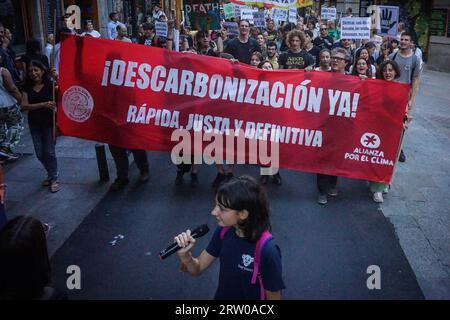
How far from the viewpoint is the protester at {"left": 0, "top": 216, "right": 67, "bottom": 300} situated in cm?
230

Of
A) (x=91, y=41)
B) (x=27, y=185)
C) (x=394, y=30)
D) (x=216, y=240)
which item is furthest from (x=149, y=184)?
(x=394, y=30)

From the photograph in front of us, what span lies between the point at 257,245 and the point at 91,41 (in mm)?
4232

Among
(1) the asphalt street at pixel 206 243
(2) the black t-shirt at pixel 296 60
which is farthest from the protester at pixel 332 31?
(1) the asphalt street at pixel 206 243

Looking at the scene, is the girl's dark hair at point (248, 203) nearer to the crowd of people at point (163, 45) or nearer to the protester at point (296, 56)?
the crowd of people at point (163, 45)

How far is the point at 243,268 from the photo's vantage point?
267 cm

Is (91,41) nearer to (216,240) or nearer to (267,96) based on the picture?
(267,96)

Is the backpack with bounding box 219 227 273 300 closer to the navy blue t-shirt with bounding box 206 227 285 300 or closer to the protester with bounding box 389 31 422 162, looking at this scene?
the navy blue t-shirt with bounding box 206 227 285 300

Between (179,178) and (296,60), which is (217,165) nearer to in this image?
(179,178)

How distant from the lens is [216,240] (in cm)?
286

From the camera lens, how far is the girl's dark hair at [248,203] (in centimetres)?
261

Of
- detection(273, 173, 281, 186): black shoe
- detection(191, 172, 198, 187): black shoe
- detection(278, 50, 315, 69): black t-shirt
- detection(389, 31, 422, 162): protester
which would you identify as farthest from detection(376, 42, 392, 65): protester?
detection(191, 172, 198, 187): black shoe

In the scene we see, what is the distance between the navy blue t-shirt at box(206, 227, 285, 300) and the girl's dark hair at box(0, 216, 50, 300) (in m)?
0.99

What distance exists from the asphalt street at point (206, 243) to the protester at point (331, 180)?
0.38ft

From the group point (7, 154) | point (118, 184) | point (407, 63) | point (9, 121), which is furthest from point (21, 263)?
point (407, 63)
